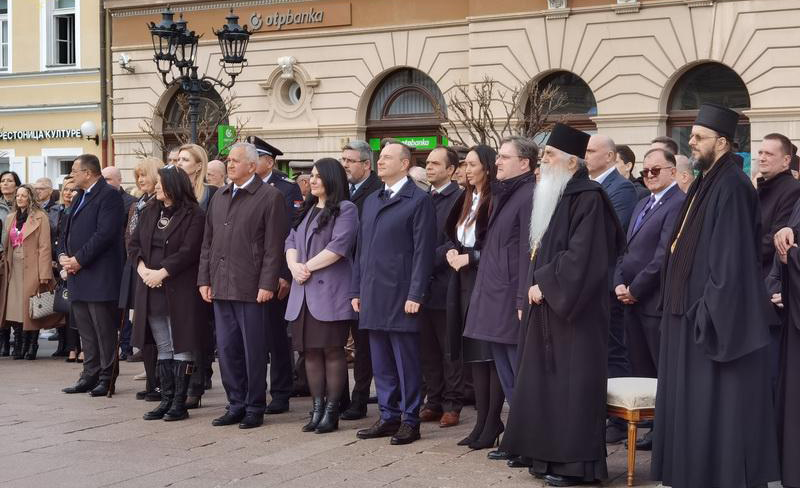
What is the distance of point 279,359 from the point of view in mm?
10641

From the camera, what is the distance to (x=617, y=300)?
31.5 ft

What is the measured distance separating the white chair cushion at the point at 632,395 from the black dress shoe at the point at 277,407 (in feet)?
11.5

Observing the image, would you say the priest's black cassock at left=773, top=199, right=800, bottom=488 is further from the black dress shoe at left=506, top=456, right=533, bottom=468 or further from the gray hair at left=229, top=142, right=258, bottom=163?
the gray hair at left=229, top=142, right=258, bottom=163

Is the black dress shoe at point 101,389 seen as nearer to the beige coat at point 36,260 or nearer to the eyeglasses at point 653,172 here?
the beige coat at point 36,260

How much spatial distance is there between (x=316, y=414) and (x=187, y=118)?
20113mm

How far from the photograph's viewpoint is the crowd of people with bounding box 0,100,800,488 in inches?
281

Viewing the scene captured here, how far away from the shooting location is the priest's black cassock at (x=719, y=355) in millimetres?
6980

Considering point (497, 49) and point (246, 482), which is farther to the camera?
point (497, 49)

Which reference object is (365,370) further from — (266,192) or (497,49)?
(497,49)

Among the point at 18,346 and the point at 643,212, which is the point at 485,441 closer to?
the point at 643,212

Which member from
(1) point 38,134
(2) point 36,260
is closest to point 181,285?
(2) point 36,260

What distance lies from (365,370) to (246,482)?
2650mm

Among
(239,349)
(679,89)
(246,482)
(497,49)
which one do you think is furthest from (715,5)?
(246,482)

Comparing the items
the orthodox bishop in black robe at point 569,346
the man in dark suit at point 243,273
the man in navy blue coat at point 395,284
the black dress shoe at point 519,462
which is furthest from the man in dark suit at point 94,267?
the orthodox bishop in black robe at point 569,346
